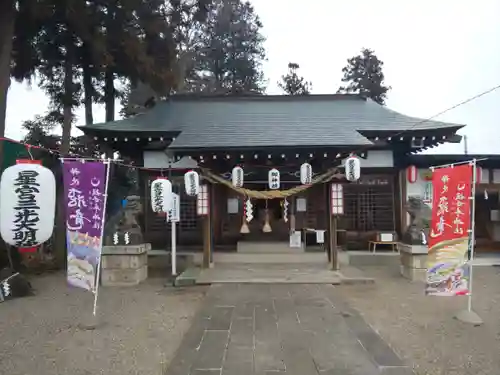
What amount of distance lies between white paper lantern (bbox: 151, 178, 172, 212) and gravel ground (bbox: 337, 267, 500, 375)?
168 inches

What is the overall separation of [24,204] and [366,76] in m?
26.7

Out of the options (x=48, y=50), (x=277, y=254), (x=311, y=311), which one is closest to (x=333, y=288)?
(x=311, y=311)

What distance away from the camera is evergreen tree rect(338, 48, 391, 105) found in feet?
87.1

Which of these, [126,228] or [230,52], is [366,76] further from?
[126,228]

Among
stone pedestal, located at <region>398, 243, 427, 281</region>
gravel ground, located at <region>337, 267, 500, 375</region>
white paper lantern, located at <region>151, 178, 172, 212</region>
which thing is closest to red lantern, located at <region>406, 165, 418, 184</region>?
stone pedestal, located at <region>398, 243, 427, 281</region>

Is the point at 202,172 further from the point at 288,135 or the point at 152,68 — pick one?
the point at 152,68

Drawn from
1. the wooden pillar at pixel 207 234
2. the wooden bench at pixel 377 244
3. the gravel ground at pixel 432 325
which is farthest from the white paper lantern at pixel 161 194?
the wooden bench at pixel 377 244

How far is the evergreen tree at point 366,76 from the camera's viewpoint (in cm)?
2656

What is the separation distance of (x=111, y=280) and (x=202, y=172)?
3272mm

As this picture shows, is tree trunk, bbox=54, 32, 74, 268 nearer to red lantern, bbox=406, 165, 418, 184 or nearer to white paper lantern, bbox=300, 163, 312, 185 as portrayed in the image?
white paper lantern, bbox=300, 163, 312, 185

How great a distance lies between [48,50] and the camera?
10.3m

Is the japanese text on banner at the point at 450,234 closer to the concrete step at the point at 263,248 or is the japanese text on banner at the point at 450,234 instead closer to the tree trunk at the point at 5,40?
the concrete step at the point at 263,248

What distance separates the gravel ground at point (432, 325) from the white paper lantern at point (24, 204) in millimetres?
5139

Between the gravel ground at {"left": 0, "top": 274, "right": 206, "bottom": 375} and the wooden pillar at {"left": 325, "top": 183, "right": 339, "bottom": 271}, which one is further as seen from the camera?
the wooden pillar at {"left": 325, "top": 183, "right": 339, "bottom": 271}
